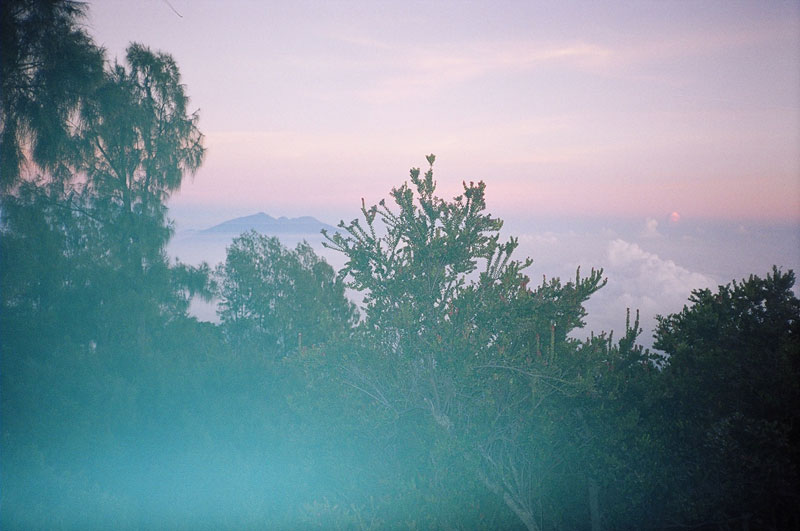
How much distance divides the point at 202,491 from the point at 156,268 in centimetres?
1014

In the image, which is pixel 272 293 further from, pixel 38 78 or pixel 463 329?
pixel 463 329

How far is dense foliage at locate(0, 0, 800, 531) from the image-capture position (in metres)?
11.7

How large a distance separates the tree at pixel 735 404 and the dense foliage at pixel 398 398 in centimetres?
5

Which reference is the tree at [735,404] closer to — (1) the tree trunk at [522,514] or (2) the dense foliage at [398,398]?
(2) the dense foliage at [398,398]

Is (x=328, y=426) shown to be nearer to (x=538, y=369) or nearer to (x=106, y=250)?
(x=538, y=369)

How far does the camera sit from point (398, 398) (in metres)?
14.1

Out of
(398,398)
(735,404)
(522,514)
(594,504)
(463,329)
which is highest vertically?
(463,329)

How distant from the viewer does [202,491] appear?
1372 cm

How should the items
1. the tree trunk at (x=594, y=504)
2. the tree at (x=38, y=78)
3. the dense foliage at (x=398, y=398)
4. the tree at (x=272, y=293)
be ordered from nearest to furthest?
1. the dense foliage at (x=398, y=398)
2. the tree trunk at (x=594, y=504)
3. the tree at (x=38, y=78)
4. the tree at (x=272, y=293)

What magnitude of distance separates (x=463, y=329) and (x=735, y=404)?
6188 mm

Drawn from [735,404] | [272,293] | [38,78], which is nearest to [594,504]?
[735,404]

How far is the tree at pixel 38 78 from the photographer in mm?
15695

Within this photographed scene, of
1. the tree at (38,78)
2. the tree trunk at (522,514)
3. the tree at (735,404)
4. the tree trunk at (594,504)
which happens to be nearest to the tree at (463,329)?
the tree trunk at (522,514)

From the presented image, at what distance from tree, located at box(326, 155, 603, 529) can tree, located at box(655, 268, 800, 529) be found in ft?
9.22
